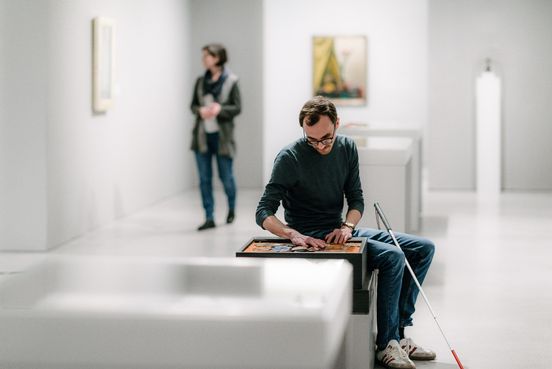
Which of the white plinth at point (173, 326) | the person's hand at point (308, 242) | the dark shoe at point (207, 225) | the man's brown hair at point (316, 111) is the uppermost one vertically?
the man's brown hair at point (316, 111)

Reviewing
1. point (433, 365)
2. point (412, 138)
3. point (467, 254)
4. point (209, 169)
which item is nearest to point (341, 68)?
point (209, 169)

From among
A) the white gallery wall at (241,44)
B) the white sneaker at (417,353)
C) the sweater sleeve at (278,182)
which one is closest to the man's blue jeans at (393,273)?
the white sneaker at (417,353)

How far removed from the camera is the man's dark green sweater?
611cm

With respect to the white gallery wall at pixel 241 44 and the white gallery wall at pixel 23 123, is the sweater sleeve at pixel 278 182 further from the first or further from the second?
the white gallery wall at pixel 241 44

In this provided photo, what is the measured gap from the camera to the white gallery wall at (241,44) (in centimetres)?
1909

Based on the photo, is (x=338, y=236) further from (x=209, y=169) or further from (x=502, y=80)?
(x=502, y=80)

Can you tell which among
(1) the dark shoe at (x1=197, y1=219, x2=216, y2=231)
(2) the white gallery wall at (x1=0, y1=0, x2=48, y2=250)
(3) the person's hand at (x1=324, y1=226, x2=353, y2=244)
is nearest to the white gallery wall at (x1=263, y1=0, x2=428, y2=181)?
(1) the dark shoe at (x1=197, y1=219, x2=216, y2=231)

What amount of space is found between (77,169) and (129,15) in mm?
3215

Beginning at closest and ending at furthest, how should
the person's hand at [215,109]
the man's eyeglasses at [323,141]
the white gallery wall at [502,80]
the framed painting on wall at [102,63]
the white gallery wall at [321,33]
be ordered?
the man's eyeglasses at [323,141] < the framed painting on wall at [102,63] < the person's hand at [215,109] < the white gallery wall at [321,33] < the white gallery wall at [502,80]

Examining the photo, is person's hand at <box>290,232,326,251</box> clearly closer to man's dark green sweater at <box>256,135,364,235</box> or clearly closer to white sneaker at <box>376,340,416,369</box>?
man's dark green sweater at <box>256,135,364,235</box>

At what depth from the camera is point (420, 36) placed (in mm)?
18125

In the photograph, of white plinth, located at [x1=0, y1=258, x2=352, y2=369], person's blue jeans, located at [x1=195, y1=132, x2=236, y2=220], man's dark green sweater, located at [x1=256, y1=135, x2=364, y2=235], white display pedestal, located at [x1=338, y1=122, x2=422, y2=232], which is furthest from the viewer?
person's blue jeans, located at [x1=195, y1=132, x2=236, y2=220]

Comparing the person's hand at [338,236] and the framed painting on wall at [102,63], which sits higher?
the framed painting on wall at [102,63]

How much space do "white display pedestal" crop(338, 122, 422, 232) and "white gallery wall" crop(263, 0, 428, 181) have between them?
15.2 ft
